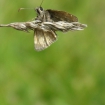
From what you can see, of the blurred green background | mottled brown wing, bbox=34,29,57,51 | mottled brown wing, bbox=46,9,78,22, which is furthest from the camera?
the blurred green background

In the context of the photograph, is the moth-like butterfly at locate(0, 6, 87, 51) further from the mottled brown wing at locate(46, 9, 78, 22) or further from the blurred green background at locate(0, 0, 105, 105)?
the blurred green background at locate(0, 0, 105, 105)

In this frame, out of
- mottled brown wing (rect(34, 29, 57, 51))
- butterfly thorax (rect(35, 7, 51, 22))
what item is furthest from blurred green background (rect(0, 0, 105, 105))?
mottled brown wing (rect(34, 29, 57, 51))

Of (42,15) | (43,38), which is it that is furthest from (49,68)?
(43,38)

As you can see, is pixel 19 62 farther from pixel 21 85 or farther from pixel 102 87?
pixel 102 87

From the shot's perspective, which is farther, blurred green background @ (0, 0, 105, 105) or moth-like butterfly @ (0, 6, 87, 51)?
blurred green background @ (0, 0, 105, 105)

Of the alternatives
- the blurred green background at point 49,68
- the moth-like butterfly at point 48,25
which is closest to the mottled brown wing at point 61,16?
the moth-like butterfly at point 48,25

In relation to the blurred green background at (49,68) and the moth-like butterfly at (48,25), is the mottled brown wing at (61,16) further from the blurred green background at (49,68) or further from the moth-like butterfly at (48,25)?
the blurred green background at (49,68)

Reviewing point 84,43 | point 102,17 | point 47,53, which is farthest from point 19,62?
point 102,17

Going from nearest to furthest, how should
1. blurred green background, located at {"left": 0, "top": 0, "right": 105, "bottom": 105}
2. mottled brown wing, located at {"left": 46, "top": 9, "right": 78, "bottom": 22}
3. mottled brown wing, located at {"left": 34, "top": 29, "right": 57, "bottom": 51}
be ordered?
mottled brown wing, located at {"left": 34, "top": 29, "right": 57, "bottom": 51}
mottled brown wing, located at {"left": 46, "top": 9, "right": 78, "bottom": 22}
blurred green background, located at {"left": 0, "top": 0, "right": 105, "bottom": 105}
